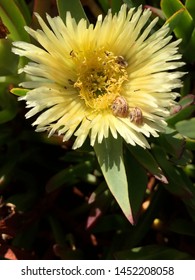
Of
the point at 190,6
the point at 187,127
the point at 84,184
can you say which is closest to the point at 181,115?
the point at 187,127

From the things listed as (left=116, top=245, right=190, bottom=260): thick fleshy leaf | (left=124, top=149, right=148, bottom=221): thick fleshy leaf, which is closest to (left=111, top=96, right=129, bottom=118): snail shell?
(left=124, top=149, right=148, bottom=221): thick fleshy leaf

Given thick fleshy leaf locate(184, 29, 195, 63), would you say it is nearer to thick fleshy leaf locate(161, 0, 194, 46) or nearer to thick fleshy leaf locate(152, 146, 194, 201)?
thick fleshy leaf locate(161, 0, 194, 46)

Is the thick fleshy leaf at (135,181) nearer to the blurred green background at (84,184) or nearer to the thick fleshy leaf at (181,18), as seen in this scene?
the blurred green background at (84,184)

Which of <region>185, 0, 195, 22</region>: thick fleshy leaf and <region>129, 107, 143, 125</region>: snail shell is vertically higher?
<region>185, 0, 195, 22</region>: thick fleshy leaf

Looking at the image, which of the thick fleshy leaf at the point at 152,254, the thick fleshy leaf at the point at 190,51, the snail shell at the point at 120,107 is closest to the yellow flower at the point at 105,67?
the snail shell at the point at 120,107

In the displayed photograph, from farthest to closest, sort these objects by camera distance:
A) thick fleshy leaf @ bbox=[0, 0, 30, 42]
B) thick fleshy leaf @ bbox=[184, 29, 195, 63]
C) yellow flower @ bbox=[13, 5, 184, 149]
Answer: thick fleshy leaf @ bbox=[184, 29, 195, 63] < thick fleshy leaf @ bbox=[0, 0, 30, 42] < yellow flower @ bbox=[13, 5, 184, 149]

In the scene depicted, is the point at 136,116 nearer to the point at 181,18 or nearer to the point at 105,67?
the point at 105,67

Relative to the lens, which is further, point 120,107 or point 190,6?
point 190,6
